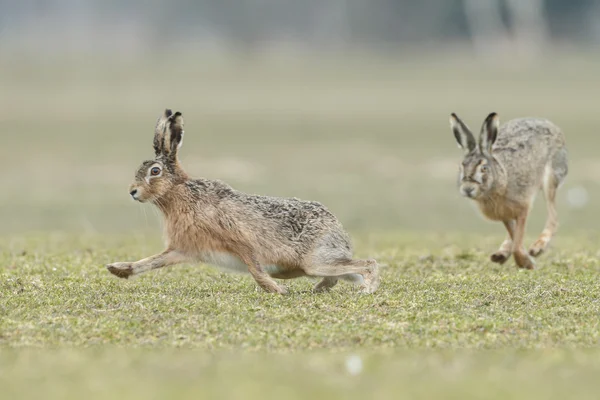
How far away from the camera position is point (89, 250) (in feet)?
44.3

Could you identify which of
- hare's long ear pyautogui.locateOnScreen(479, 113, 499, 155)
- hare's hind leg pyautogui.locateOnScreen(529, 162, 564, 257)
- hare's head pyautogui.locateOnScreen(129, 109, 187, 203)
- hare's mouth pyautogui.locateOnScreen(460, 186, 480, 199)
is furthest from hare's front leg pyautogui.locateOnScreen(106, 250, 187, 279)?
hare's hind leg pyautogui.locateOnScreen(529, 162, 564, 257)

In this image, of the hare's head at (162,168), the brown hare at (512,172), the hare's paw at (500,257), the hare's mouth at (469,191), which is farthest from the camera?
the hare's paw at (500,257)

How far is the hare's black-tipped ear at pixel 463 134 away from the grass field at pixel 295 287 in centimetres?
125

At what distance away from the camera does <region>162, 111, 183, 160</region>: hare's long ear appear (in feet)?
33.1

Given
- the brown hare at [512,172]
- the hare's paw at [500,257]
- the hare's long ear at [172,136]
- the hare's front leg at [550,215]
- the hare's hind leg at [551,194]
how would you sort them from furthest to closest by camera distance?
1. the hare's hind leg at [551,194]
2. the hare's front leg at [550,215]
3. the hare's paw at [500,257]
4. the brown hare at [512,172]
5. the hare's long ear at [172,136]

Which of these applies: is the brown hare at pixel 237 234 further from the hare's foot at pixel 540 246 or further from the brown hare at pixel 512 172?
the hare's foot at pixel 540 246

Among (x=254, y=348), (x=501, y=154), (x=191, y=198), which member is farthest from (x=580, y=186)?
(x=254, y=348)

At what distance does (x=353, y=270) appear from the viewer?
31.8ft

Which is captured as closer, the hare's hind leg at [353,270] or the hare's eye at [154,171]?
the hare's hind leg at [353,270]

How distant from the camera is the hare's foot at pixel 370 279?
966cm

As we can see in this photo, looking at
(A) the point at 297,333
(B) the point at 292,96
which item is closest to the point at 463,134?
(A) the point at 297,333

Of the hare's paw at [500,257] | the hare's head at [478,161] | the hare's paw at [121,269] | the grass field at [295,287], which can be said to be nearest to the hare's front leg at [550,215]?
the grass field at [295,287]

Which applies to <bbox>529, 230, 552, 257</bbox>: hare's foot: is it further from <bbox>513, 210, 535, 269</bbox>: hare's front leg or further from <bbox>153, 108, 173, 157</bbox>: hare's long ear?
<bbox>153, 108, 173, 157</bbox>: hare's long ear

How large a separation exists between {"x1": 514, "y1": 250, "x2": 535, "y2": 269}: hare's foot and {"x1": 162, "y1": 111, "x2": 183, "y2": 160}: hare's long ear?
391 centimetres
